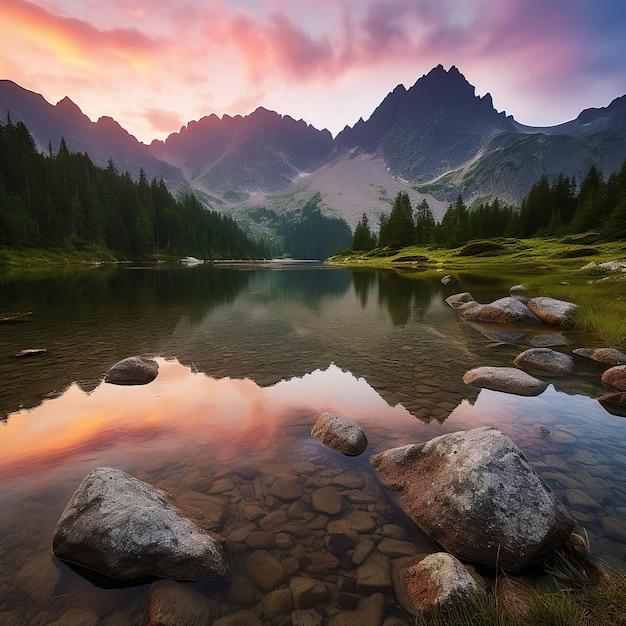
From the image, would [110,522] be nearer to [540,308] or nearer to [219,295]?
[540,308]

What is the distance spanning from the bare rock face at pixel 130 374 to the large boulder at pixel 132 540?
7.62 meters

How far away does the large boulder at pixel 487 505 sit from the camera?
15.8 ft

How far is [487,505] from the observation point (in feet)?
16.6

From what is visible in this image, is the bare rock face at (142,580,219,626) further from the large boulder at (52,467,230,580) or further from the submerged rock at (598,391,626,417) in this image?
the submerged rock at (598,391,626,417)

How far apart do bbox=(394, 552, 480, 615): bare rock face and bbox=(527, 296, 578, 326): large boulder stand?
21.0 metres

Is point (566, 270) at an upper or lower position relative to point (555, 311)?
upper

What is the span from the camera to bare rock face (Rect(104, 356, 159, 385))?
12.0 metres

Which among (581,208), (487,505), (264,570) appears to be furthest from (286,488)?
(581,208)

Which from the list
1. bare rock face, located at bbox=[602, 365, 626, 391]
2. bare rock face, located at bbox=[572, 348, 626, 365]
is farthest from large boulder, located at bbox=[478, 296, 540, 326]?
bare rock face, located at bbox=[602, 365, 626, 391]

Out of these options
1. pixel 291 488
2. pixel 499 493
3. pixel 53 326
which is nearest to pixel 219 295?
pixel 53 326

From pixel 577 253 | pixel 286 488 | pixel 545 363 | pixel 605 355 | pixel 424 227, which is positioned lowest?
pixel 286 488

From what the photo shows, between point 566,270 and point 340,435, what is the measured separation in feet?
165

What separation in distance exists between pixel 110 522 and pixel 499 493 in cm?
574

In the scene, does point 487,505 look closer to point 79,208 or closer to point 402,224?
point 79,208
